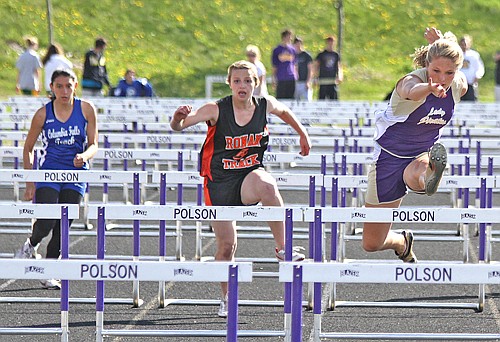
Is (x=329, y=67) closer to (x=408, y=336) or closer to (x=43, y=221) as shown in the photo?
(x=43, y=221)

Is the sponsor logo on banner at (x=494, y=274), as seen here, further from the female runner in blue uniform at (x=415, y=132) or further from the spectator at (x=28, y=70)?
the spectator at (x=28, y=70)

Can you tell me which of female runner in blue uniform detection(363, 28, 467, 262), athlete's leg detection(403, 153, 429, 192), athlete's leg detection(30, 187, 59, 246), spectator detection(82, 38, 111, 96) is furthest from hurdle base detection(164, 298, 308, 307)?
spectator detection(82, 38, 111, 96)

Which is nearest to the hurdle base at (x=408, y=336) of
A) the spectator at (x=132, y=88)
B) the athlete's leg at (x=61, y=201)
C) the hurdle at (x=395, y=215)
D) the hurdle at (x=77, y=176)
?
the hurdle at (x=395, y=215)

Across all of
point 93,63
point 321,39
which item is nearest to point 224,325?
point 93,63

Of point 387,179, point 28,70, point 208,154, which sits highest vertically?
point 28,70

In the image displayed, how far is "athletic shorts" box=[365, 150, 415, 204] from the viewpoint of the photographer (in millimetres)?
8070

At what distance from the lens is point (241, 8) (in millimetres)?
44531

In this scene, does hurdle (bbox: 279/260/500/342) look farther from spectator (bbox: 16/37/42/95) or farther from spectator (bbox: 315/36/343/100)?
spectator (bbox: 16/37/42/95)

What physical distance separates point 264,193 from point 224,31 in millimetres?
35649

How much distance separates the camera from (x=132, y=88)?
2203cm

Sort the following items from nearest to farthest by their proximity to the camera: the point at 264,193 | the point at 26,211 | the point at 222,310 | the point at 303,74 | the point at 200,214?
the point at 200,214 < the point at 26,211 < the point at 264,193 < the point at 222,310 < the point at 303,74

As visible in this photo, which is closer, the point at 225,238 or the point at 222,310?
the point at 225,238

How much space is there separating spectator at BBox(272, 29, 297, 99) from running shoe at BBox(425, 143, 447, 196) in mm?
14433

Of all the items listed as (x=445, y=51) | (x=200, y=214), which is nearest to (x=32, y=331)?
(x=200, y=214)
